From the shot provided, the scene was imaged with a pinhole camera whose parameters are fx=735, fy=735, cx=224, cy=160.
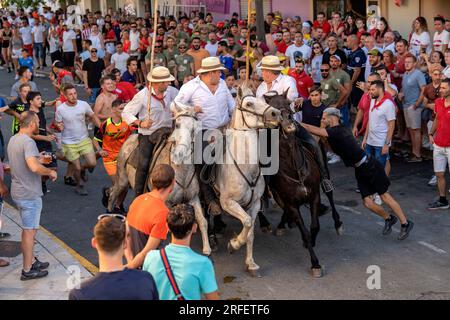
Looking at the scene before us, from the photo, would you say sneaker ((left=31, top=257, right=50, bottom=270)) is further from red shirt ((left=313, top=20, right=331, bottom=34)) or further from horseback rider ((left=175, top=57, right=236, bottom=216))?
red shirt ((left=313, top=20, right=331, bottom=34))

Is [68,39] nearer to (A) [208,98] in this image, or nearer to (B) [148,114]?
(B) [148,114]

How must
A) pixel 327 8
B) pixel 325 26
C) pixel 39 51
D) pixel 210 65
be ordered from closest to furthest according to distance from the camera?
pixel 210 65
pixel 325 26
pixel 327 8
pixel 39 51

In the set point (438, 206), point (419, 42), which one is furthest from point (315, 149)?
point (419, 42)

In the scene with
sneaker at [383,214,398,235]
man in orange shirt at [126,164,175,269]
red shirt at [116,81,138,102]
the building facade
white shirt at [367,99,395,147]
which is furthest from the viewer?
the building facade

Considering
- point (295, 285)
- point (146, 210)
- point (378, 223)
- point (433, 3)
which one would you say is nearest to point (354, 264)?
point (295, 285)

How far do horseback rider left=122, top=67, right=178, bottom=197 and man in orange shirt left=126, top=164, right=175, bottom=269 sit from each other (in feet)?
8.05

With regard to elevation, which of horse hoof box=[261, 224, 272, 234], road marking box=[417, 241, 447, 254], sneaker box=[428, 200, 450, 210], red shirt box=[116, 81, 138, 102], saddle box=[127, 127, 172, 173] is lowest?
road marking box=[417, 241, 447, 254]

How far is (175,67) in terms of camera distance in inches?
706

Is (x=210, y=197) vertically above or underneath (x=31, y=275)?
above

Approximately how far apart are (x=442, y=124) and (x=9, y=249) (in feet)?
21.9

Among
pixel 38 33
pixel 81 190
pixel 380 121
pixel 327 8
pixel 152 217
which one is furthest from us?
pixel 38 33

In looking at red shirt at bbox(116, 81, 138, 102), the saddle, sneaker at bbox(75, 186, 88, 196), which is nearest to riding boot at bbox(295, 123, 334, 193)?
the saddle

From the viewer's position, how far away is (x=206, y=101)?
9.65 meters

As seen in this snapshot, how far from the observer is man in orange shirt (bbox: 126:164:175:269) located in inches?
273
